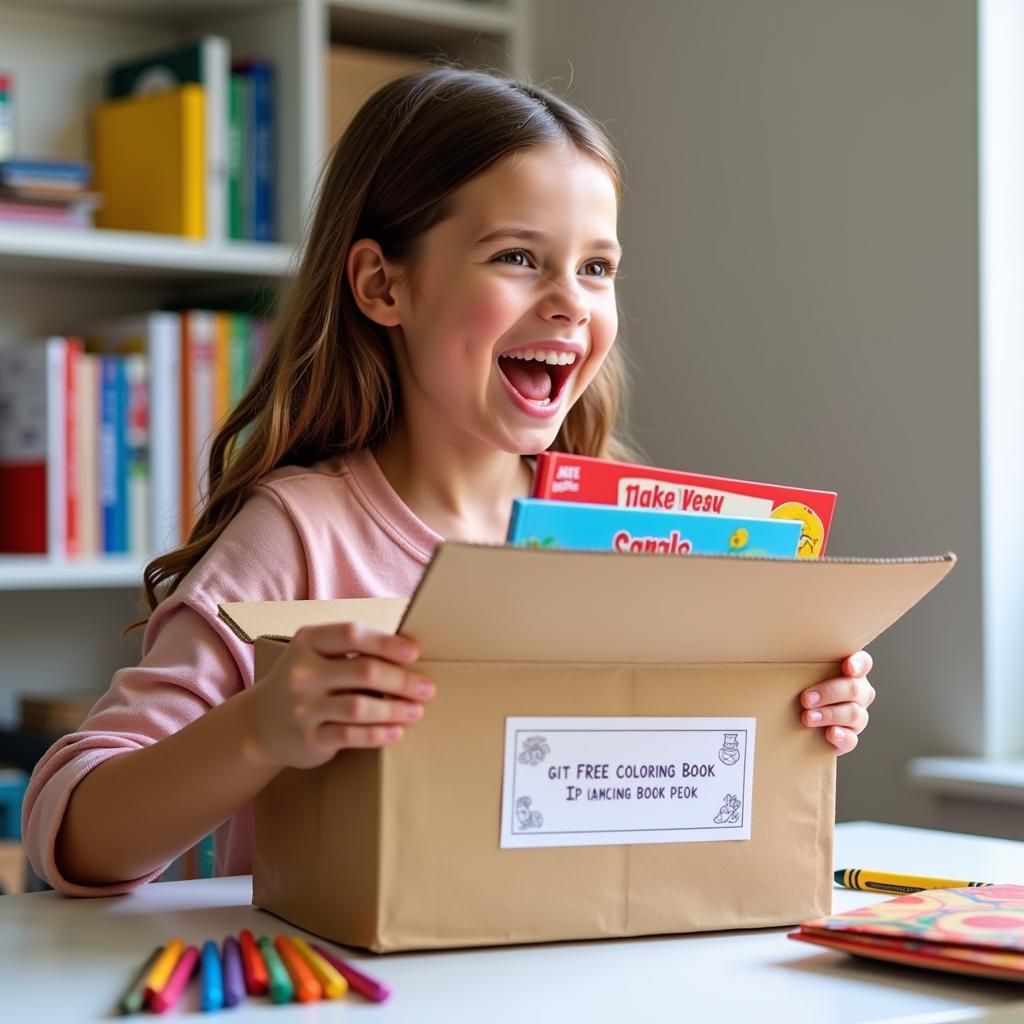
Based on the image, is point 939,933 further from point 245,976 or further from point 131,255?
point 131,255

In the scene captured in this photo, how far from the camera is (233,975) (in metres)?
0.70

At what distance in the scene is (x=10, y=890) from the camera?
1.97 m

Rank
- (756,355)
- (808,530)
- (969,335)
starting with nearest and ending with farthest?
1. (808,530)
2. (969,335)
3. (756,355)

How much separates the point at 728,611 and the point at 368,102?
684 mm

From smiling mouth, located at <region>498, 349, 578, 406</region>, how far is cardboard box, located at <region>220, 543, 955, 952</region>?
33 cm

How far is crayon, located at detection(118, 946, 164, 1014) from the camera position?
2.19 feet

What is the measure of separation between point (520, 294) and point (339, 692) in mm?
435

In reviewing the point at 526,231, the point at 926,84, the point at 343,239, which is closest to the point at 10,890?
the point at 343,239

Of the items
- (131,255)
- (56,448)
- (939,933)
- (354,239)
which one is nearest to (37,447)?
(56,448)

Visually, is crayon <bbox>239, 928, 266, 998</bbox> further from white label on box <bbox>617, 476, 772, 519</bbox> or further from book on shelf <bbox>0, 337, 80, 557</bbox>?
book on shelf <bbox>0, 337, 80, 557</bbox>

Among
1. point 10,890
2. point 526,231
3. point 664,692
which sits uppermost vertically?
point 526,231

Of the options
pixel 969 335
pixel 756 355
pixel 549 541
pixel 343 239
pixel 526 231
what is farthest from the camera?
pixel 756 355

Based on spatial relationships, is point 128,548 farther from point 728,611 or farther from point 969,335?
point 728,611

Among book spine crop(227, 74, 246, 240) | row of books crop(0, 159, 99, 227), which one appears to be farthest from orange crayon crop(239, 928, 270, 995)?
book spine crop(227, 74, 246, 240)
